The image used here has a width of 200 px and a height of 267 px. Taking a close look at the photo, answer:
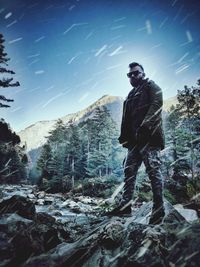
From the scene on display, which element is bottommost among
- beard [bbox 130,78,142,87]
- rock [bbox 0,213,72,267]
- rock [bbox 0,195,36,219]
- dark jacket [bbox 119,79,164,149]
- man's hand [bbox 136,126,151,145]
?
rock [bbox 0,213,72,267]

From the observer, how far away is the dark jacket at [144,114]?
390 cm

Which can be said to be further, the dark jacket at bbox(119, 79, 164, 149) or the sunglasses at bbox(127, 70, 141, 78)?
the sunglasses at bbox(127, 70, 141, 78)

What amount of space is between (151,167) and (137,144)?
0.56 m

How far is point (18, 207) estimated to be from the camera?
421 cm

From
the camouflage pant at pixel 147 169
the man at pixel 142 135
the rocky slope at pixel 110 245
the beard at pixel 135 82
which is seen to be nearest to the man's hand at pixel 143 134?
the man at pixel 142 135

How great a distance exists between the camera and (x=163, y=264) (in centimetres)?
208

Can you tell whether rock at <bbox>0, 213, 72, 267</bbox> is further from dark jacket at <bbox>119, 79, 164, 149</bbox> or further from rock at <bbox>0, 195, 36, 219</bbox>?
dark jacket at <bbox>119, 79, 164, 149</bbox>

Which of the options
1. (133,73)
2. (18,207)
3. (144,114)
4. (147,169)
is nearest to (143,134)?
(144,114)

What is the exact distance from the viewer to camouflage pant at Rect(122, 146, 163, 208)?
3652 millimetres

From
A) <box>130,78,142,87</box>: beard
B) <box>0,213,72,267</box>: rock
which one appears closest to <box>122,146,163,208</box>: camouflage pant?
<box>130,78,142,87</box>: beard

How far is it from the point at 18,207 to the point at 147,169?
96.2 inches

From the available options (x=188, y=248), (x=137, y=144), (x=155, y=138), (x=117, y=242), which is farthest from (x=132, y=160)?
(x=188, y=248)

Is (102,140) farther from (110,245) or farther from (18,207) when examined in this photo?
(110,245)

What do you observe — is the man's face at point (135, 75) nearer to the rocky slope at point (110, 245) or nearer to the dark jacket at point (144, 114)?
the dark jacket at point (144, 114)
